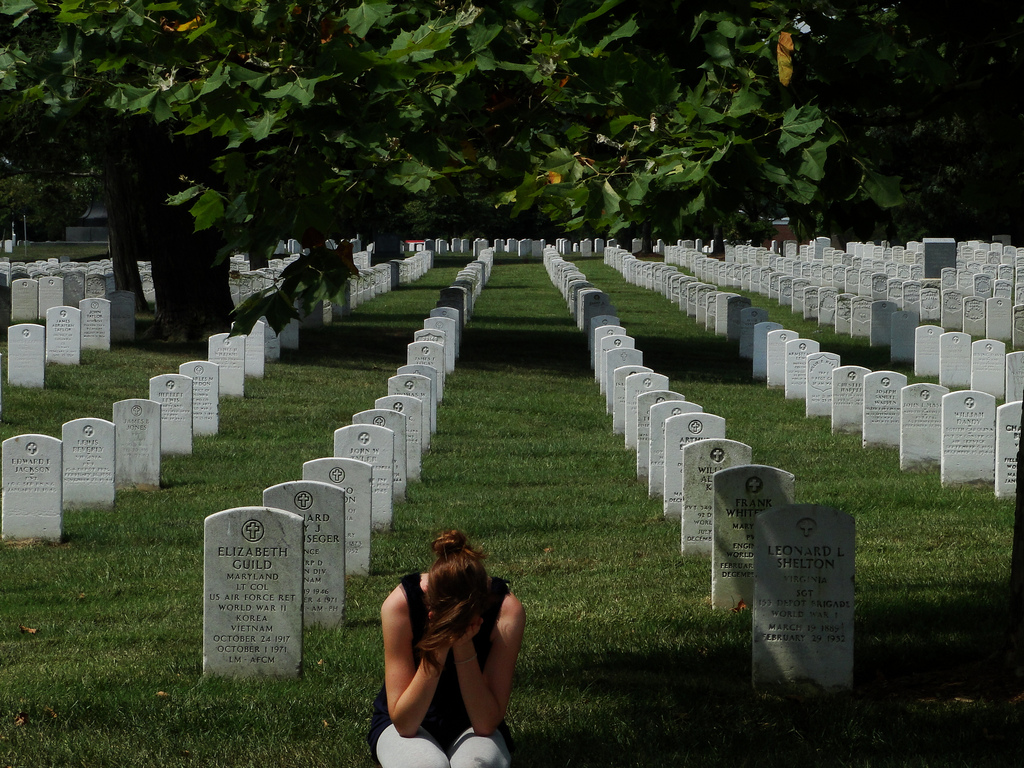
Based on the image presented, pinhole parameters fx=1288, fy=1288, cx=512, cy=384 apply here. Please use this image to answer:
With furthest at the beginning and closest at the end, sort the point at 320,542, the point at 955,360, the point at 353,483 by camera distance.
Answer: the point at 955,360 → the point at 353,483 → the point at 320,542

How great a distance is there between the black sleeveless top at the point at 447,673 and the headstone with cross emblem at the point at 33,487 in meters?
6.67

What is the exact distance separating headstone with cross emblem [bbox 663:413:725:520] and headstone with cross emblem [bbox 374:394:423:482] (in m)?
3.02

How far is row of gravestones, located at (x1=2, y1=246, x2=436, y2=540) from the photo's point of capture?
1063 cm

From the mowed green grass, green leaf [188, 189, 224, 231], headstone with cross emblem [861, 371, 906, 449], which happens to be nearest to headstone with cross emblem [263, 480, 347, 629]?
Answer: the mowed green grass

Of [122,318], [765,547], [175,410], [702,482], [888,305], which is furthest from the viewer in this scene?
[888,305]

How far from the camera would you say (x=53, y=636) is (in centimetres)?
786

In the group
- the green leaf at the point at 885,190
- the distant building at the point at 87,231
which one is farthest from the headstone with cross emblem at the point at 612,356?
the distant building at the point at 87,231

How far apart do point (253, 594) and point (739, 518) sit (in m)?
3.10

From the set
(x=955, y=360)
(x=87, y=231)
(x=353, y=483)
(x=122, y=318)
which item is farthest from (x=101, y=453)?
(x=87, y=231)

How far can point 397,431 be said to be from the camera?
12164 mm

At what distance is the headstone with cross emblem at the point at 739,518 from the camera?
8.05 meters

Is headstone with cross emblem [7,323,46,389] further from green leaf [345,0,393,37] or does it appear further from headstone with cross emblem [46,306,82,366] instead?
green leaf [345,0,393,37]

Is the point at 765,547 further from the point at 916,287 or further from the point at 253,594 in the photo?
the point at 916,287

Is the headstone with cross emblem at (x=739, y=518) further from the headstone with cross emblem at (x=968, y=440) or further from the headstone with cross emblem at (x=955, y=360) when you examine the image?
the headstone with cross emblem at (x=955, y=360)
